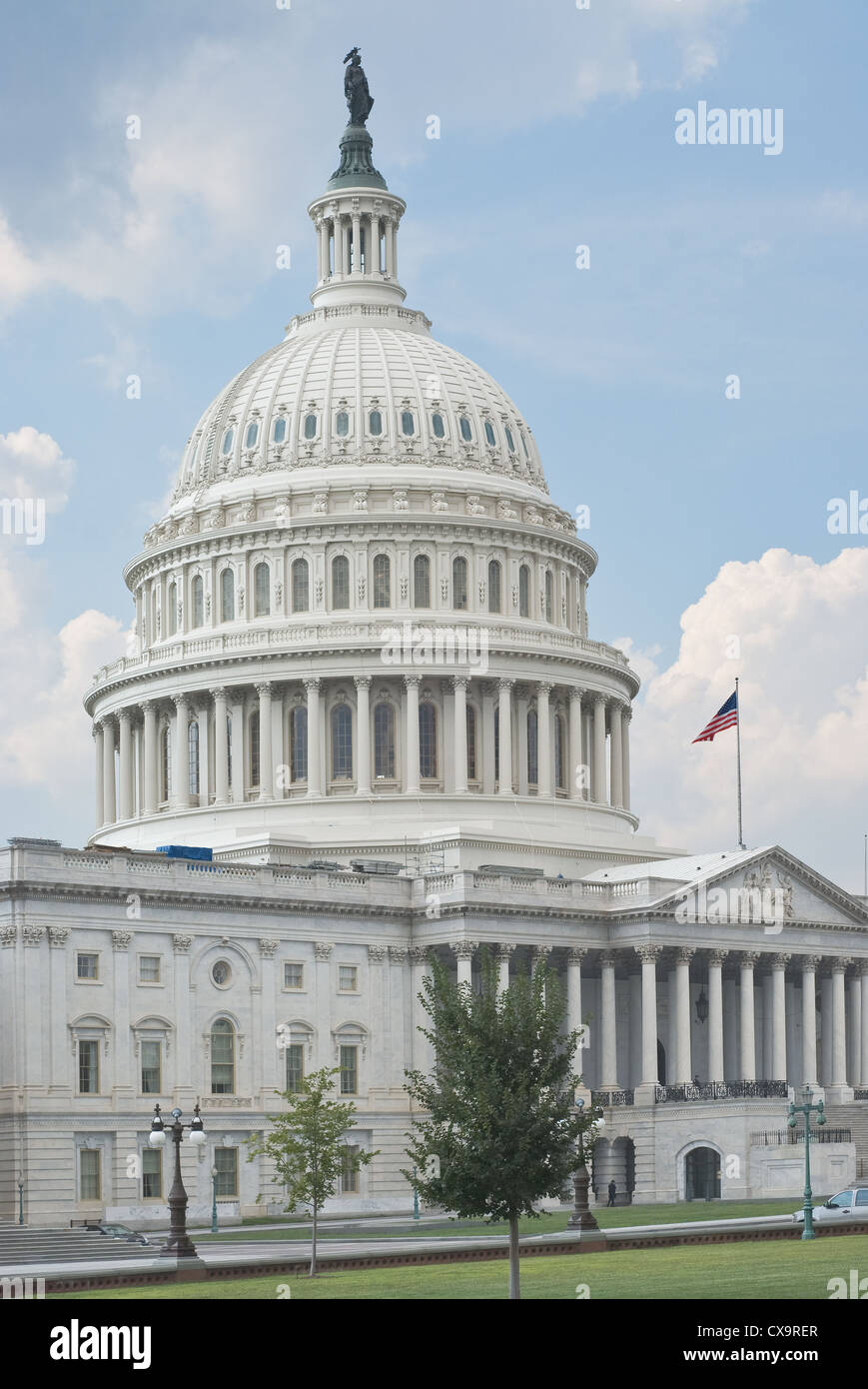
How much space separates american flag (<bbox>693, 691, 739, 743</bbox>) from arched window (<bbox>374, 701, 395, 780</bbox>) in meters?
16.4

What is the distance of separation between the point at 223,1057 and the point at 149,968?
17.4ft

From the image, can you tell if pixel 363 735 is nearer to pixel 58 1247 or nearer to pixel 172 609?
pixel 172 609

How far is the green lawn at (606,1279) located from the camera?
153ft

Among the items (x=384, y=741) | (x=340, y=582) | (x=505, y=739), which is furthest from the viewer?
(x=340, y=582)

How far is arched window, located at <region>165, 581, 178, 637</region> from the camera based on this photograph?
126125mm

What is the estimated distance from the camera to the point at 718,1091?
103 m

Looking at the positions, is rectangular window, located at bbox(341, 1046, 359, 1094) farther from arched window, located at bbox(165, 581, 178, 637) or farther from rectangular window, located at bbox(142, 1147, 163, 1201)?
arched window, located at bbox(165, 581, 178, 637)

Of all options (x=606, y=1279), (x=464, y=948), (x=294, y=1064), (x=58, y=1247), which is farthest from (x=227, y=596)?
(x=606, y=1279)

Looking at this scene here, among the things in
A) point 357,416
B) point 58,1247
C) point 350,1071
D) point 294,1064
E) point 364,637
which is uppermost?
point 357,416

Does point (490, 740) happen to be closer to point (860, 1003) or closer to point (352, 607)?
point (352, 607)

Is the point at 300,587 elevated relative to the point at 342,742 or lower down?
elevated

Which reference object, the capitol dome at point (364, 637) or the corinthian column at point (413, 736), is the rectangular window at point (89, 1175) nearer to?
the capitol dome at point (364, 637)
